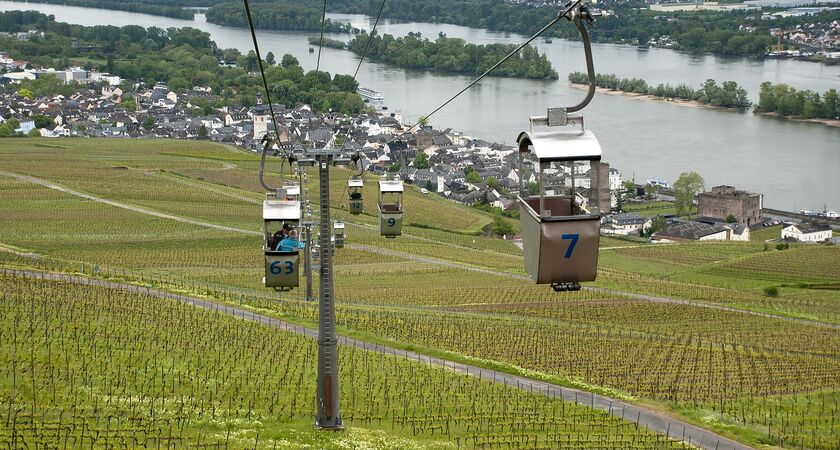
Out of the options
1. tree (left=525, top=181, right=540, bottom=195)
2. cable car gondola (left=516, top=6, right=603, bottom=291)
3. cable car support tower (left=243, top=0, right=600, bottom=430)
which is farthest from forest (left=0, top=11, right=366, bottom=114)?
cable car gondola (left=516, top=6, right=603, bottom=291)

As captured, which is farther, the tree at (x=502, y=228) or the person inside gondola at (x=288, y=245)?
the tree at (x=502, y=228)

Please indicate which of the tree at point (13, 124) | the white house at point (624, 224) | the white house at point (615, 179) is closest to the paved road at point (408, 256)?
the white house at point (624, 224)

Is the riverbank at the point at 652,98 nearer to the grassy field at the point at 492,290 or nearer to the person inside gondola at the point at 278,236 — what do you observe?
the grassy field at the point at 492,290

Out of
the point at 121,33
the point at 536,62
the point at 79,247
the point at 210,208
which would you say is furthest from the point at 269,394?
A: the point at 121,33

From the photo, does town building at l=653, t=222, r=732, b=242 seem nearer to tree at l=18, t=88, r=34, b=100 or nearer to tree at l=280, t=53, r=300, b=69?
tree at l=280, t=53, r=300, b=69

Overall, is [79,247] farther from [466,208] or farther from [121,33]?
[121,33]

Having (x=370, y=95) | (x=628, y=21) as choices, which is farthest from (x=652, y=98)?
(x=628, y=21)

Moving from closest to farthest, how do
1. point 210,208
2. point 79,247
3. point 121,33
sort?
point 79,247, point 210,208, point 121,33
